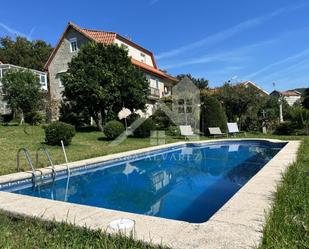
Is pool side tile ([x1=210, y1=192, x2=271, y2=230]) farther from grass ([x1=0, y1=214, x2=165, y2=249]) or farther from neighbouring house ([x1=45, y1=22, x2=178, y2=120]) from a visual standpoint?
neighbouring house ([x1=45, y1=22, x2=178, y2=120])

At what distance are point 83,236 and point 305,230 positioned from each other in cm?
253

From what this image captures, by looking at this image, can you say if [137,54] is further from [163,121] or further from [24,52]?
[24,52]

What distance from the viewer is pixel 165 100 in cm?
2647

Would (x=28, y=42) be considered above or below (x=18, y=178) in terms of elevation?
above

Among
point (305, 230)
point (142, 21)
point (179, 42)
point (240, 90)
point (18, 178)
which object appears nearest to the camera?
point (305, 230)

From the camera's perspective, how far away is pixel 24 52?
143 ft

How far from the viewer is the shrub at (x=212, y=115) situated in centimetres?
2105

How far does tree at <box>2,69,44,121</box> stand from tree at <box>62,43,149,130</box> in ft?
11.3

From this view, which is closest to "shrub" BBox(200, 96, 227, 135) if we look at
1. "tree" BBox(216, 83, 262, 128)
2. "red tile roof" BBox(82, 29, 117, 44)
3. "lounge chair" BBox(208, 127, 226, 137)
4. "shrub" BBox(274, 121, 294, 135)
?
"lounge chair" BBox(208, 127, 226, 137)

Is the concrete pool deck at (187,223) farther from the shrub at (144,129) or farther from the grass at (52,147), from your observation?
the shrub at (144,129)

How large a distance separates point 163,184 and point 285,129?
15.9 metres

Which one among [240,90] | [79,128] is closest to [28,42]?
[79,128]

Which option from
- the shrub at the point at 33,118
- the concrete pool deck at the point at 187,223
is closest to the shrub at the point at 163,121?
the shrub at the point at 33,118

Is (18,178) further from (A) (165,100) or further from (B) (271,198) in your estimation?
(A) (165,100)
